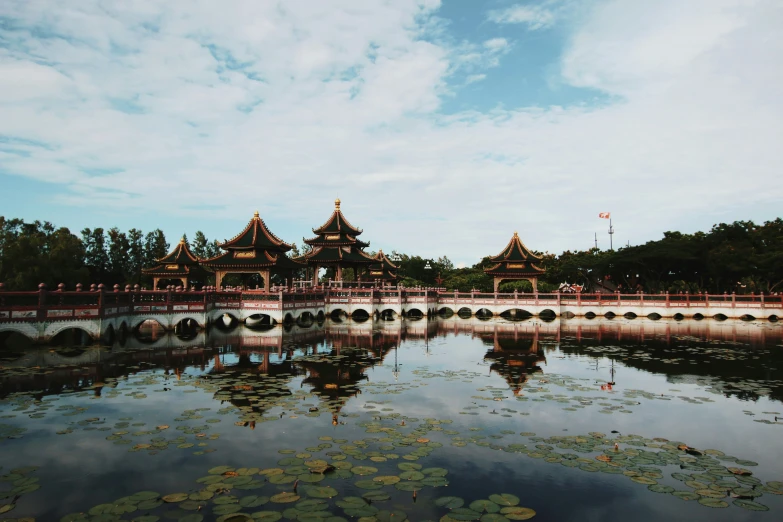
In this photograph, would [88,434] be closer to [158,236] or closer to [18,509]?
[18,509]

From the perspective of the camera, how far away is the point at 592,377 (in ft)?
53.4

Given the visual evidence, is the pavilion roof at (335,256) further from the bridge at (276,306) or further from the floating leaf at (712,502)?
the floating leaf at (712,502)

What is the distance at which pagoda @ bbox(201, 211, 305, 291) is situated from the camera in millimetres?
36625

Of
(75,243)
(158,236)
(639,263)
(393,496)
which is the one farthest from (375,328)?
(158,236)

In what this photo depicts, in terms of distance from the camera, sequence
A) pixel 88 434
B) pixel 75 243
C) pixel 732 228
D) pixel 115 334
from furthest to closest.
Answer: pixel 732 228 < pixel 75 243 < pixel 115 334 < pixel 88 434

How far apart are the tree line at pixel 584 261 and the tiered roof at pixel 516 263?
8.53 m

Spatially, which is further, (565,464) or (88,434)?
(88,434)

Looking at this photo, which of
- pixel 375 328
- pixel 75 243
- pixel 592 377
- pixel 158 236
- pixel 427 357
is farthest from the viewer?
pixel 158 236

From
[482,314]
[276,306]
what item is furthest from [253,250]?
[482,314]

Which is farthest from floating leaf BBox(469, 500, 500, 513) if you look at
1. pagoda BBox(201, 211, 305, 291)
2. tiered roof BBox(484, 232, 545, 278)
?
tiered roof BBox(484, 232, 545, 278)

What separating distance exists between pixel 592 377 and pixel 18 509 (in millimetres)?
15629

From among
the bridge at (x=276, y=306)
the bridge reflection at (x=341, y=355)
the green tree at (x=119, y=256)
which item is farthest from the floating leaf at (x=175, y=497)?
the green tree at (x=119, y=256)

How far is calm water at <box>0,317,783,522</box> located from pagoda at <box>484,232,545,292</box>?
1256 inches

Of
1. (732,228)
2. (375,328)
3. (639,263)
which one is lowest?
(375,328)
